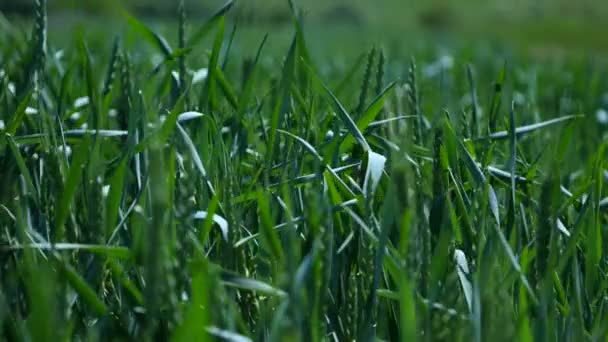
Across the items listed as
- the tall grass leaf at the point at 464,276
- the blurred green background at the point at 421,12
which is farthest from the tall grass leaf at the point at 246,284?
the blurred green background at the point at 421,12

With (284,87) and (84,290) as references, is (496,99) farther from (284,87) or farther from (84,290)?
(84,290)

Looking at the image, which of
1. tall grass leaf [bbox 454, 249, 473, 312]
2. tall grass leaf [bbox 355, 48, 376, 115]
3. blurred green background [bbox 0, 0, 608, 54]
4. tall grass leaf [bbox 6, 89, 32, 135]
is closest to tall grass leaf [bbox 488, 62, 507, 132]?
tall grass leaf [bbox 355, 48, 376, 115]

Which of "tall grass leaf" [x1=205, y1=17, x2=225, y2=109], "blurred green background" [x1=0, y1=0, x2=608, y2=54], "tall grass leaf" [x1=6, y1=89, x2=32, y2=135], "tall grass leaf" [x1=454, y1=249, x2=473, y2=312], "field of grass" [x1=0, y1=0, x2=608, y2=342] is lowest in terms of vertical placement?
"blurred green background" [x1=0, y1=0, x2=608, y2=54]

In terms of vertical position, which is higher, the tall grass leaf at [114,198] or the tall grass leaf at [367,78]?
the tall grass leaf at [367,78]

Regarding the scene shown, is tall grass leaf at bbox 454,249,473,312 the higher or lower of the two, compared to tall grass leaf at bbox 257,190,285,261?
lower

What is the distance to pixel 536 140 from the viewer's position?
1.60m

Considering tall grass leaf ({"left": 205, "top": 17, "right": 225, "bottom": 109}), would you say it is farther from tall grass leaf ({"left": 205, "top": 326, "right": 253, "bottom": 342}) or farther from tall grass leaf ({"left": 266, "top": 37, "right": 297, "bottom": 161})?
tall grass leaf ({"left": 205, "top": 326, "right": 253, "bottom": 342})

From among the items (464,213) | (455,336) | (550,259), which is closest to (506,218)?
(464,213)

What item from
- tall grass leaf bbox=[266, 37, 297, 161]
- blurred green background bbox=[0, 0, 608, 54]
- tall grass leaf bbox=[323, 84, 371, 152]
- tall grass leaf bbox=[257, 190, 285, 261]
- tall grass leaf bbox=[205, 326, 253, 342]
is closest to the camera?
tall grass leaf bbox=[205, 326, 253, 342]

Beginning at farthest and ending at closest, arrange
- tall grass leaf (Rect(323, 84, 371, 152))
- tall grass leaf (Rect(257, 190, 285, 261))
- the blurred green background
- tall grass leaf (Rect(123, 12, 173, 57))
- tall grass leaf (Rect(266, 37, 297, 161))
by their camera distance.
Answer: the blurred green background < tall grass leaf (Rect(123, 12, 173, 57)) < tall grass leaf (Rect(266, 37, 297, 161)) < tall grass leaf (Rect(323, 84, 371, 152)) < tall grass leaf (Rect(257, 190, 285, 261))

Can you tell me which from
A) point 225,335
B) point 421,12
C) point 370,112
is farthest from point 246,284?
point 421,12

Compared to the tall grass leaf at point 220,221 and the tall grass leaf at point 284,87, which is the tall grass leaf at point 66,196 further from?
the tall grass leaf at point 284,87

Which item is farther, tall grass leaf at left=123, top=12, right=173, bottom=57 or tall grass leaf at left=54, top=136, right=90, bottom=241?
tall grass leaf at left=123, top=12, right=173, bottom=57

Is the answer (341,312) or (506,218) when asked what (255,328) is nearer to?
(341,312)
